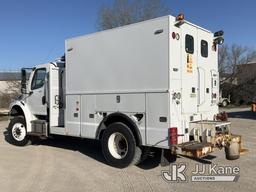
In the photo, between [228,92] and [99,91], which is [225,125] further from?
[228,92]

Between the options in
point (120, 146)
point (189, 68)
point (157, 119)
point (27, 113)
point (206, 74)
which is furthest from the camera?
point (27, 113)

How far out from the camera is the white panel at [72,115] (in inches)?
368

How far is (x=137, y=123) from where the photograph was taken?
782 centimetres

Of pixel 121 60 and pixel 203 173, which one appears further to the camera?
pixel 121 60

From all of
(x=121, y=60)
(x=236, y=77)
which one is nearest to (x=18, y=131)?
(x=121, y=60)

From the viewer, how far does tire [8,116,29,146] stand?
11.4 meters

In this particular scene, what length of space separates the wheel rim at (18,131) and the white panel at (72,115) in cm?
241

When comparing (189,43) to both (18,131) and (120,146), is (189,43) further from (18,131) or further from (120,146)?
(18,131)

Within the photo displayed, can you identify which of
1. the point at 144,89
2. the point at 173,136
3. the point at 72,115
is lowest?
the point at 173,136

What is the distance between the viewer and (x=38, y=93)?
11.0m

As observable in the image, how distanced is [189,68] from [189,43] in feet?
1.90

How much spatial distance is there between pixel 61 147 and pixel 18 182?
416cm

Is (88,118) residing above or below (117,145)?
above

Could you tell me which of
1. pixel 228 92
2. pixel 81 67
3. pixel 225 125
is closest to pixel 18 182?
pixel 81 67
